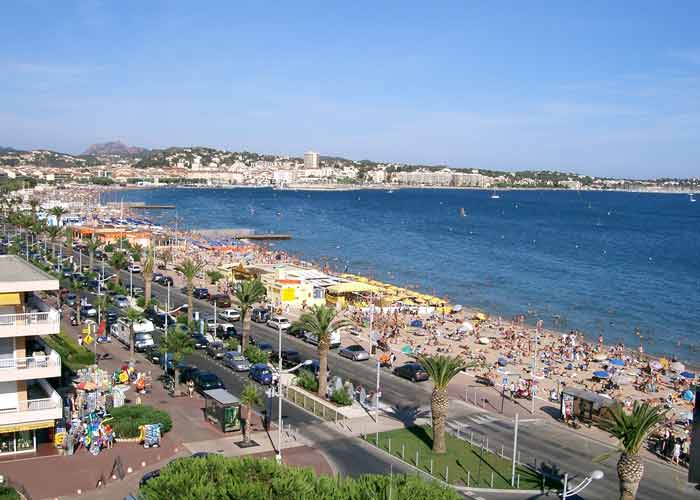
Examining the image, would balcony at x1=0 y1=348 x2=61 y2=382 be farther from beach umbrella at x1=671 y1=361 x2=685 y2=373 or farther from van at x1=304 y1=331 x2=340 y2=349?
beach umbrella at x1=671 y1=361 x2=685 y2=373

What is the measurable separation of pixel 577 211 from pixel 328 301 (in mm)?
161374

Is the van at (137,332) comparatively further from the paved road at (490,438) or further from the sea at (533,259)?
the sea at (533,259)

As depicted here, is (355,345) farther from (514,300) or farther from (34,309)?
(514,300)

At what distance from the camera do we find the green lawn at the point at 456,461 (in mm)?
20516

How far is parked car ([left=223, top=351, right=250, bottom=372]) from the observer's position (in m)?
31.6

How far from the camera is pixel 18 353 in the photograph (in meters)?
21.5

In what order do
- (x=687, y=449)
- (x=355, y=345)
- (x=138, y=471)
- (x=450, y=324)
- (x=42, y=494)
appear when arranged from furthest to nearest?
(x=450, y=324) < (x=355, y=345) < (x=687, y=449) < (x=138, y=471) < (x=42, y=494)

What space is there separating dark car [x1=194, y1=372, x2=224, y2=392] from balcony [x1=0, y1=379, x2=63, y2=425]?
7.41 m

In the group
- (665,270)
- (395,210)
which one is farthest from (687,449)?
(395,210)

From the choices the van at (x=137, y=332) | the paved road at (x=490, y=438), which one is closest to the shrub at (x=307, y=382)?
the paved road at (x=490, y=438)

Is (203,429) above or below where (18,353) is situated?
below

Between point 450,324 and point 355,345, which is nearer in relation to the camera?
point 355,345

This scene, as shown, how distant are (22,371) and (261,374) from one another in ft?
36.3

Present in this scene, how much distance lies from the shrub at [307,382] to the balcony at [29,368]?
1098 centimetres
